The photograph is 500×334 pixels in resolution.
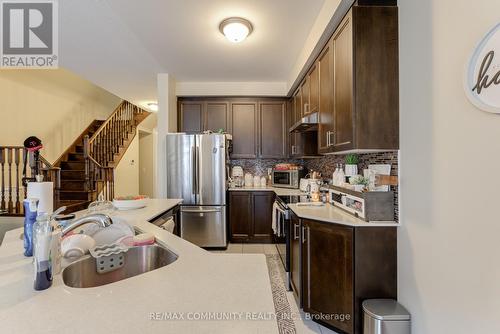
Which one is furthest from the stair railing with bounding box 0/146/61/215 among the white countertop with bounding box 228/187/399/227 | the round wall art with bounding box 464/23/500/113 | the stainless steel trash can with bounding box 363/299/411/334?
the round wall art with bounding box 464/23/500/113

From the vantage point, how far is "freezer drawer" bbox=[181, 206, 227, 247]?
3.71m

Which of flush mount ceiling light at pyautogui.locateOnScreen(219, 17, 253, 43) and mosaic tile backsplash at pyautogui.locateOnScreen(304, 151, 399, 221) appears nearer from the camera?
mosaic tile backsplash at pyautogui.locateOnScreen(304, 151, 399, 221)

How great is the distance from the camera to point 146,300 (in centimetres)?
80

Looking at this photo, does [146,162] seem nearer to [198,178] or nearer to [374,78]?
[198,178]

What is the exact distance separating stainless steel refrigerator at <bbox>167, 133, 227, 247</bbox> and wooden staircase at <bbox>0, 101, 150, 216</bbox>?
6.53ft

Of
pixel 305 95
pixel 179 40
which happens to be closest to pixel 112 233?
pixel 179 40

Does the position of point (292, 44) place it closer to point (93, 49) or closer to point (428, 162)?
point (428, 162)

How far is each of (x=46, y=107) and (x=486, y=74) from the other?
6.45 metres

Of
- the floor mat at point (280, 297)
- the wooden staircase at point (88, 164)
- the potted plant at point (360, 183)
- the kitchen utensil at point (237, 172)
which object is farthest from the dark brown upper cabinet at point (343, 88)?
the wooden staircase at point (88, 164)

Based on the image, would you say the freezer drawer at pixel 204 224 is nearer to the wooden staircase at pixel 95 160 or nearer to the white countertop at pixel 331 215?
→ the white countertop at pixel 331 215

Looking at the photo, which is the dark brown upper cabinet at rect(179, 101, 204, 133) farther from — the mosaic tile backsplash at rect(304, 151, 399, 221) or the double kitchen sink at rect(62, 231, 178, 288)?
the double kitchen sink at rect(62, 231, 178, 288)

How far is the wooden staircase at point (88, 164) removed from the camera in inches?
161

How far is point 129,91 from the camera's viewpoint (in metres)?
4.54

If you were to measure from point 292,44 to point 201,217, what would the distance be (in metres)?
2.68
